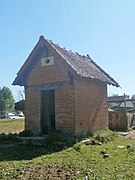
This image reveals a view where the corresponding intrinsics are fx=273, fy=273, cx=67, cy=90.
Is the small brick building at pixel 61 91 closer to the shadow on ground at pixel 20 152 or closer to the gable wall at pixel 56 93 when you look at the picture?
the gable wall at pixel 56 93

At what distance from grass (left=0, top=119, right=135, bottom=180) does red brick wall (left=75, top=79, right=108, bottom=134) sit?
224 cm

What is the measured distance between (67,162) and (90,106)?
733 cm

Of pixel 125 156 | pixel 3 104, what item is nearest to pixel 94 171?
pixel 125 156

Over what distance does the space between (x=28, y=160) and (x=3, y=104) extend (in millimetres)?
82034

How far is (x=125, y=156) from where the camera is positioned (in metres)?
11.1

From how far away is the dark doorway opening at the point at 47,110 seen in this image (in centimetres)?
1791

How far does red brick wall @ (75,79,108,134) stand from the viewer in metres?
15.7

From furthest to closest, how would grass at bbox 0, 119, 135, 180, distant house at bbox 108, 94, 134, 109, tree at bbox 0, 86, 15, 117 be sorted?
tree at bbox 0, 86, 15, 117 → distant house at bbox 108, 94, 134, 109 → grass at bbox 0, 119, 135, 180

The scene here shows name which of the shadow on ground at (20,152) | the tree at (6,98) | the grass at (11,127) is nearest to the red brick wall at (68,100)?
the shadow on ground at (20,152)

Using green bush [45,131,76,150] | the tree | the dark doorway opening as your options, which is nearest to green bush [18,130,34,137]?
the dark doorway opening

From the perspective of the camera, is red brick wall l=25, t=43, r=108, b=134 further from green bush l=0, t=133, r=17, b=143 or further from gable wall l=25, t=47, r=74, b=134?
green bush l=0, t=133, r=17, b=143

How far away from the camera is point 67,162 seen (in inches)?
392

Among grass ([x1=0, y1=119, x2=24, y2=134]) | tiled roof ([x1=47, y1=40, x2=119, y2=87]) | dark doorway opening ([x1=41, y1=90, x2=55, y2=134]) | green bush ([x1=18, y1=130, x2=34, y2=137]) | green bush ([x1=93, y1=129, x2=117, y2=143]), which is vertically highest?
tiled roof ([x1=47, y1=40, x2=119, y2=87])

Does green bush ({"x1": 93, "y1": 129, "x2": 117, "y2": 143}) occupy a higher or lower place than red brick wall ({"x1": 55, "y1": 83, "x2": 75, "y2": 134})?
lower
